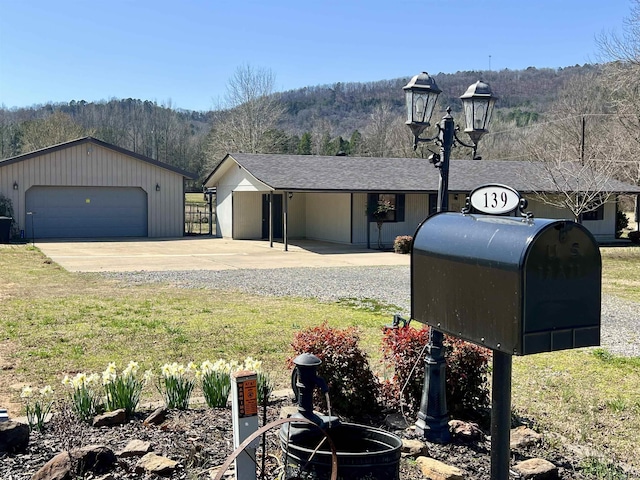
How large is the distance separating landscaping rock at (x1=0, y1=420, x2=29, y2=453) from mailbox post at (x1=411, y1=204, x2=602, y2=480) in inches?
105

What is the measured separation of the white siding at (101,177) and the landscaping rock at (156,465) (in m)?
23.5

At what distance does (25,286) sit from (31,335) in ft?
16.1

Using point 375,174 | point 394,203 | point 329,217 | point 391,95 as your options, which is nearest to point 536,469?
point 394,203

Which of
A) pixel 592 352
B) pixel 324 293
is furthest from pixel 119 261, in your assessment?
pixel 592 352

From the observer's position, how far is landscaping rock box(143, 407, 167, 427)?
14.2 feet

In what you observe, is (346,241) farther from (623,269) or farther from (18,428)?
(18,428)

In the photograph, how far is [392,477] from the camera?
289 cm

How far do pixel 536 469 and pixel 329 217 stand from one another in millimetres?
22221

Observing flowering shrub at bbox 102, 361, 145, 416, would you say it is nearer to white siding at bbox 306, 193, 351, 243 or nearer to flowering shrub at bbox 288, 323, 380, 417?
flowering shrub at bbox 288, 323, 380, 417

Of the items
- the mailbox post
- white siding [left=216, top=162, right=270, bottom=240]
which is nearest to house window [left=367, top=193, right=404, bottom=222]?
white siding [left=216, top=162, right=270, bottom=240]

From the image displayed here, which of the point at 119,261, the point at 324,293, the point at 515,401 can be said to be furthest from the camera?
the point at 119,261

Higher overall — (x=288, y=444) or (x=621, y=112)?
(x=621, y=112)

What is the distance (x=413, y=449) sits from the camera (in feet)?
12.9

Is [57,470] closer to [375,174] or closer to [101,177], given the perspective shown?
[375,174]
